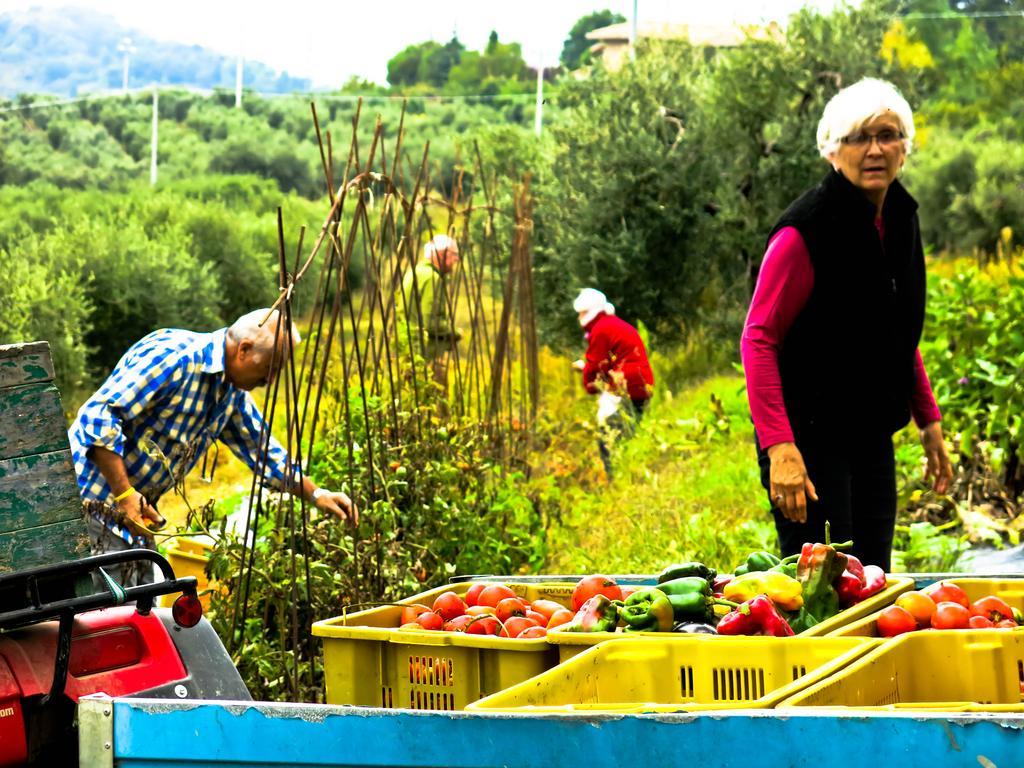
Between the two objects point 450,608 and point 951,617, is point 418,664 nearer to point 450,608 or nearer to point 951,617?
point 450,608

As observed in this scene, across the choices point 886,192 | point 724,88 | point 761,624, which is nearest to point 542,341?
point 724,88

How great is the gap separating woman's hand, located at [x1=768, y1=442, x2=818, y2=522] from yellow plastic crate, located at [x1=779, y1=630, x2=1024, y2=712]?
→ 1.12 metres

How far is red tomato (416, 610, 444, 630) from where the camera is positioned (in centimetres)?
320

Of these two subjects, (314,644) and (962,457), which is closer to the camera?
(314,644)

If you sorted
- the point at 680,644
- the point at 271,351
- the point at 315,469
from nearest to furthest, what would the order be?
the point at 680,644 < the point at 271,351 < the point at 315,469

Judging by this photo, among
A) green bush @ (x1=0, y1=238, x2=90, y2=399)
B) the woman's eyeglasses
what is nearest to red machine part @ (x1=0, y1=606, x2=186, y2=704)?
the woman's eyeglasses

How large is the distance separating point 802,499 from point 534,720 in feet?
5.92

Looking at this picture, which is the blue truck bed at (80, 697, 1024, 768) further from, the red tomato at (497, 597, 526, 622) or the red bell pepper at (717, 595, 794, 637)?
the red tomato at (497, 597, 526, 622)

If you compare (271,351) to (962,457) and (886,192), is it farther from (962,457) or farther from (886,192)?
(962,457)

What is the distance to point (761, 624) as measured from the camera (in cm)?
290

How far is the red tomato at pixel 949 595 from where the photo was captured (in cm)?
319

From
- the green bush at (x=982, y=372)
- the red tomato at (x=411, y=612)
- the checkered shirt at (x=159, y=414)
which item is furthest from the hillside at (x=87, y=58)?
the red tomato at (x=411, y=612)

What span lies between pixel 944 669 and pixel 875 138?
5.94 feet

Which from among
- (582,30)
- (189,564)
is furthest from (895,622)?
(582,30)
